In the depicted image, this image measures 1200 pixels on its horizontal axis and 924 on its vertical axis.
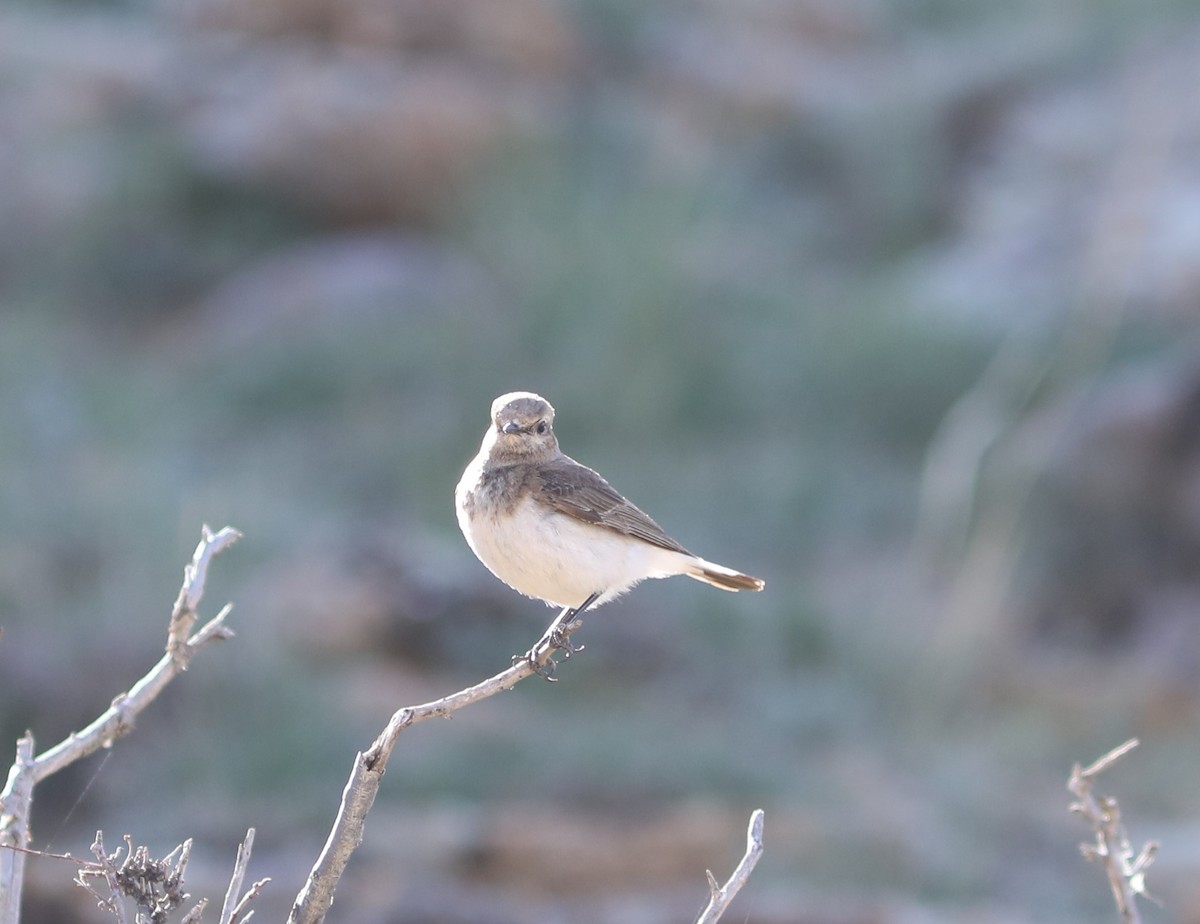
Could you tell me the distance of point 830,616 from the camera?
13250 millimetres

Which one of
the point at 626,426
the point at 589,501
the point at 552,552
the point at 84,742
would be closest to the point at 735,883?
the point at 84,742

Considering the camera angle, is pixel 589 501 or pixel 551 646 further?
pixel 589 501

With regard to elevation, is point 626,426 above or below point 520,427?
above

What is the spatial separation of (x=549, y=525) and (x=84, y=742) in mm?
1837

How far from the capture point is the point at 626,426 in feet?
54.1

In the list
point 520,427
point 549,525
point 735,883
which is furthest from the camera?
point 520,427

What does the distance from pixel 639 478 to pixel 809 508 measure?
1563 mm

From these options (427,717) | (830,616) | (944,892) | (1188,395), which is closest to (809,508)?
(830,616)

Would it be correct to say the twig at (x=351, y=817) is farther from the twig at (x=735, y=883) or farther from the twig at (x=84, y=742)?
the twig at (x=735, y=883)

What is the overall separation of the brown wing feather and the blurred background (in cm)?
312

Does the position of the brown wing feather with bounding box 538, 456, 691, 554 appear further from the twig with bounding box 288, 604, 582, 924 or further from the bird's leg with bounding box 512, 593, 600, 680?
the twig with bounding box 288, 604, 582, 924

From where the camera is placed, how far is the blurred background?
9859 millimetres

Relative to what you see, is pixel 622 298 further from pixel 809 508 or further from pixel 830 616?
pixel 830 616

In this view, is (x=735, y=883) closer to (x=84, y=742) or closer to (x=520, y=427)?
(x=84, y=742)
